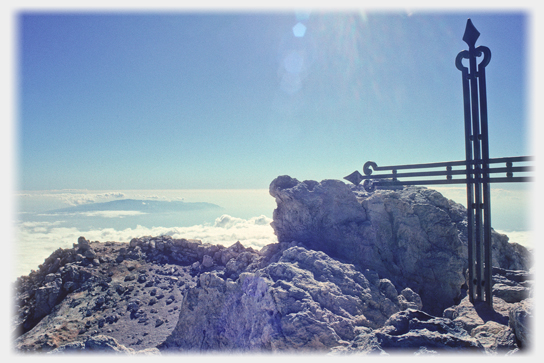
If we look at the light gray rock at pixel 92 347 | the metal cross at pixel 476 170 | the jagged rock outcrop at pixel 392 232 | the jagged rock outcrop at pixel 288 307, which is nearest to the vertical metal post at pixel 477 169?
the metal cross at pixel 476 170

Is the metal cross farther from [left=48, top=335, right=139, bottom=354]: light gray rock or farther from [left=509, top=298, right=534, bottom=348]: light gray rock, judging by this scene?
[left=48, top=335, right=139, bottom=354]: light gray rock

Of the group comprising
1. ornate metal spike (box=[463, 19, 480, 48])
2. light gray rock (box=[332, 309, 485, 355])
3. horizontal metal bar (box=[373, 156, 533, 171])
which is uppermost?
ornate metal spike (box=[463, 19, 480, 48])

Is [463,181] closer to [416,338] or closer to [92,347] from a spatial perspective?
[416,338]

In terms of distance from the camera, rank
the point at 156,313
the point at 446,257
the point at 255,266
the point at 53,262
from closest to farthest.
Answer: the point at 446,257
the point at 255,266
the point at 156,313
the point at 53,262

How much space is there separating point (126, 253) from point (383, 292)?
18.2 m

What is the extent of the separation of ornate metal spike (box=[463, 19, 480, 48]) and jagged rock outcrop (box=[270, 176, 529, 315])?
590cm

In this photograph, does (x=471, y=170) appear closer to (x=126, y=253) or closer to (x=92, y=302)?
(x=92, y=302)

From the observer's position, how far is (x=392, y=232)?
10.9 meters

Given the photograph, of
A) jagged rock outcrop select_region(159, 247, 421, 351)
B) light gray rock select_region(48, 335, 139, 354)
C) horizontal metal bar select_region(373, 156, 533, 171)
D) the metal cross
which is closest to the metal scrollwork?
horizontal metal bar select_region(373, 156, 533, 171)

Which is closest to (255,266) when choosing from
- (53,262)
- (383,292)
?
(383,292)

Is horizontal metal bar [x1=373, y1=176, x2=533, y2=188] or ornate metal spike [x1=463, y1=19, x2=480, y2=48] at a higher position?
ornate metal spike [x1=463, y1=19, x2=480, y2=48]

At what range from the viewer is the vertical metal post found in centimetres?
668

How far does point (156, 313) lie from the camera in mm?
15836

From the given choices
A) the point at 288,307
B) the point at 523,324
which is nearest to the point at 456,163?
the point at 523,324
